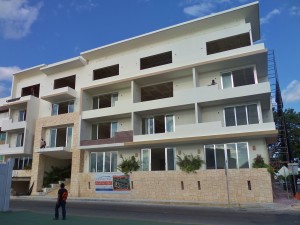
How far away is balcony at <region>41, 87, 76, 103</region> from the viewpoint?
3294cm

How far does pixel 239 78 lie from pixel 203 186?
407 inches

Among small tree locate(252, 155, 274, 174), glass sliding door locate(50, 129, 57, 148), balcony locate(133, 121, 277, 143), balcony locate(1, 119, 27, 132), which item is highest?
balcony locate(1, 119, 27, 132)

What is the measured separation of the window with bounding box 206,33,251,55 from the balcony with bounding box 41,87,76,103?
15865mm

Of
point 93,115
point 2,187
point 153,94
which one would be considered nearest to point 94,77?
point 93,115

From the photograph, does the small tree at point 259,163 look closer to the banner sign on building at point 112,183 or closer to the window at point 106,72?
the banner sign on building at point 112,183

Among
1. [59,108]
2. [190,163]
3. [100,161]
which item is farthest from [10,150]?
[190,163]

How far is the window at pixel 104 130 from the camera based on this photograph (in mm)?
31703

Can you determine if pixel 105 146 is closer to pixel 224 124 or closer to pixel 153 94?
pixel 153 94

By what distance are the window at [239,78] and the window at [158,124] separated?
6.17 m

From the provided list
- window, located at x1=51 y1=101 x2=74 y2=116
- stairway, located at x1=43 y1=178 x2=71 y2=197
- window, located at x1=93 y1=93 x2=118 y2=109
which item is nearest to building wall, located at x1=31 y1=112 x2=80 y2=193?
window, located at x1=51 y1=101 x2=74 y2=116

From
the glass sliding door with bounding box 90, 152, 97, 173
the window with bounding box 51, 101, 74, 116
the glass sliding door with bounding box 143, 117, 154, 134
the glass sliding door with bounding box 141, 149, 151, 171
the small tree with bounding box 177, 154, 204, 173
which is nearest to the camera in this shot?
the small tree with bounding box 177, 154, 204, 173

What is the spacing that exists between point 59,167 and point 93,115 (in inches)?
356

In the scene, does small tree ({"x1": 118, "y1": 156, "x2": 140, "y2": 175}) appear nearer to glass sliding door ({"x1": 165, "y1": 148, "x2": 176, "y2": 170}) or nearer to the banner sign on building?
the banner sign on building

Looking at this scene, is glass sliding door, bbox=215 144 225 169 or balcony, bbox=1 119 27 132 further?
balcony, bbox=1 119 27 132
